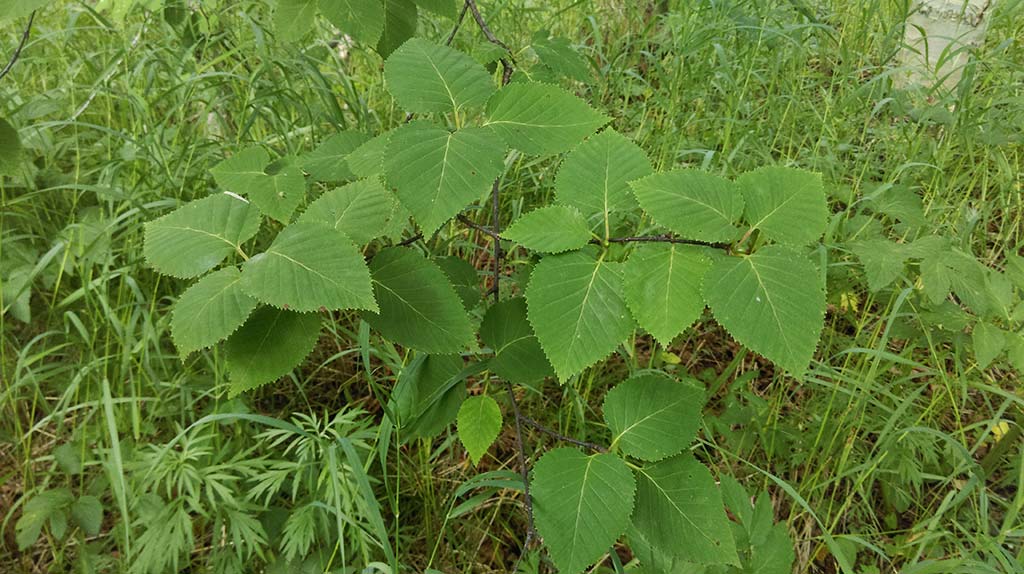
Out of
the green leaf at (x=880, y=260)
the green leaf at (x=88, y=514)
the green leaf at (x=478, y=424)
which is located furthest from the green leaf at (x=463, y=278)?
the green leaf at (x=88, y=514)

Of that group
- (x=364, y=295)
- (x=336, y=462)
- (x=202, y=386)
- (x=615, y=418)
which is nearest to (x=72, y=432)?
(x=202, y=386)

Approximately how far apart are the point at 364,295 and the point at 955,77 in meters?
3.96

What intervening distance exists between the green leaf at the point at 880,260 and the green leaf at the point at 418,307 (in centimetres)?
118

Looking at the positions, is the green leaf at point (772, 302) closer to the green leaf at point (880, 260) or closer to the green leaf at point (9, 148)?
the green leaf at point (880, 260)

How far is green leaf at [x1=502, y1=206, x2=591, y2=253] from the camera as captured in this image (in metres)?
0.78

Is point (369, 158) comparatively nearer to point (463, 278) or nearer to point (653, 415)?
point (463, 278)

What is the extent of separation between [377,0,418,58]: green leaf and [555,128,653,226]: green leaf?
1.62ft

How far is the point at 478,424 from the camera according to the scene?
39.9 inches

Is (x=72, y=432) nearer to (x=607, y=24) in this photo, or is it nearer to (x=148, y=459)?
(x=148, y=459)

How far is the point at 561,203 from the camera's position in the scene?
84cm

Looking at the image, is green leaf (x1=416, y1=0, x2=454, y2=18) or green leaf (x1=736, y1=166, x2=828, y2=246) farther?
green leaf (x1=416, y1=0, x2=454, y2=18)

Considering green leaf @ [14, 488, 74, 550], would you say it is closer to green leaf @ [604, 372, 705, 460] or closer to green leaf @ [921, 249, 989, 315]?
green leaf @ [604, 372, 705, 460]

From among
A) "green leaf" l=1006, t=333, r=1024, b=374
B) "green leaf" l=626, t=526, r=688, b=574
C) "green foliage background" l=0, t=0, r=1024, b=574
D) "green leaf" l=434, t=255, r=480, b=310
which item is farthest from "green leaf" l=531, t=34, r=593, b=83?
"green leaf" l=1006, t=333, r=1024, b=374

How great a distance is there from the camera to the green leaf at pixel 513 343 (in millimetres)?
991
